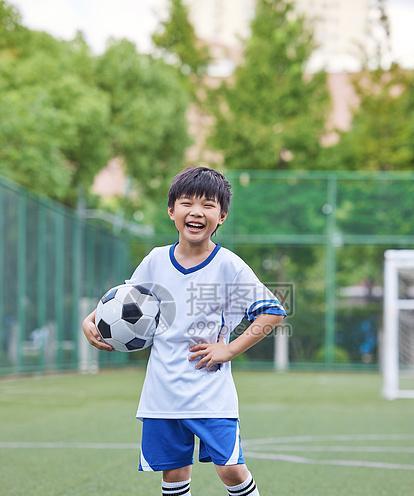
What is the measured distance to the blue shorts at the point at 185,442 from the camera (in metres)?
3.59

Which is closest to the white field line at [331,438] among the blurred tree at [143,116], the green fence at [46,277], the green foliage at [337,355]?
the green fence at [46,277]

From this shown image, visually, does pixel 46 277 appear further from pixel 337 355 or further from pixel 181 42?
pixel 181 42

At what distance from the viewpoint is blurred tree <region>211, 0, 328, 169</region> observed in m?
25.3

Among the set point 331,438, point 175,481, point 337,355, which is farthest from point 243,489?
point 337,355

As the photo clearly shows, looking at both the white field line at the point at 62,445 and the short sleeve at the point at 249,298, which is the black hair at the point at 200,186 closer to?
the short sleeve at the point at 249,298

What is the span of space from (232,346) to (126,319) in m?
0.44

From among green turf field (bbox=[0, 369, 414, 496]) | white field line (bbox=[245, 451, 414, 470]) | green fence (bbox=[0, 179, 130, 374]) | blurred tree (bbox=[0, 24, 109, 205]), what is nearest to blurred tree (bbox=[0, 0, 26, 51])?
blurred tree (bbox=[0, 24, 109, 205])

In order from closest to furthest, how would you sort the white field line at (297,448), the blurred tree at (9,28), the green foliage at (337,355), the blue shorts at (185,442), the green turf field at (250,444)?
the blue shorts at (185,442), the green turf field at (250,444), the white field line at (297,448), the blurred tree at (9,28), the green foliage at (337,355)

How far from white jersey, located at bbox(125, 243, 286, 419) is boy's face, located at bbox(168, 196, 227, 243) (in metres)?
0.12

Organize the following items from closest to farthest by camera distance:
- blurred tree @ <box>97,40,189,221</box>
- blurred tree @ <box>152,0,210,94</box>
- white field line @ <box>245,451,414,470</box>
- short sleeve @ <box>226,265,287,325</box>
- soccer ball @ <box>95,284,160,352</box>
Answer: short sleeve @ <box>226,265,287,325</box>
soccer ball @ <box>95,284,160,352</box>
white field line @ <box>245,451,414,470</box>
blurred tree @ <box>97,40,189,221</box>
blurred tree @ <box>152,0,210,94</box>

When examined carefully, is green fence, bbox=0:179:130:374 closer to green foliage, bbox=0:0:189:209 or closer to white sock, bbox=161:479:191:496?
green foliage, bbox=0:0:189:209

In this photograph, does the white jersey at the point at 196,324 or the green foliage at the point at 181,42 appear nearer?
the white jersey at the point at 196,324

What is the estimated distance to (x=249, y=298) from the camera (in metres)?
3.72

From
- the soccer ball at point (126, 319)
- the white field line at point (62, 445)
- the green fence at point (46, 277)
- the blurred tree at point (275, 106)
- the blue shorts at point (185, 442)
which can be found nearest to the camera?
the blue shorts at point (185, 442)
